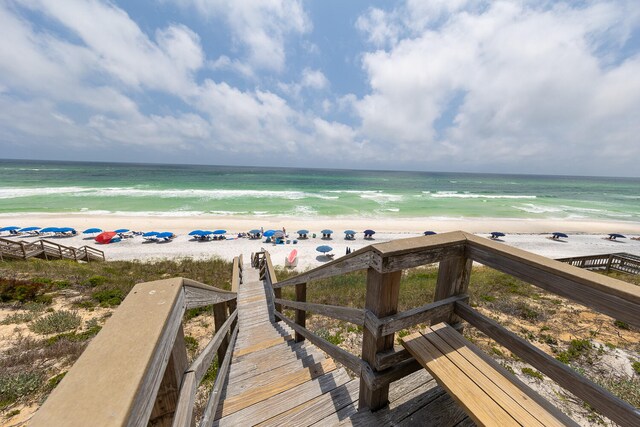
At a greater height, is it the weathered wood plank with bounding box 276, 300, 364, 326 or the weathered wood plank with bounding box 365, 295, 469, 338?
the weathered wood plank with bounding box 365, 295, 469, 338

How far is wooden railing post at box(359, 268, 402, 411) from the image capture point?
192 centimetres

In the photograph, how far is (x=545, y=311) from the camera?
6.25 meters

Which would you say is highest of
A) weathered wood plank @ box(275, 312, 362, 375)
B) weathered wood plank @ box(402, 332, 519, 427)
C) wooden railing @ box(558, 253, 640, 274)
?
weathered wood plank @ box(402, 332, 519, 427)

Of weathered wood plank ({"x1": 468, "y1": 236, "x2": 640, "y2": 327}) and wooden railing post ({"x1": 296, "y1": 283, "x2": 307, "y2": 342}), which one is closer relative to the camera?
weathered wood plank ({"x1": 468, "y1": 236, "x2": 640, "y2": 327})

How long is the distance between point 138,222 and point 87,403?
32296 millimetres

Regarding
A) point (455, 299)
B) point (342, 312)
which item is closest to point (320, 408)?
point (342, 312)

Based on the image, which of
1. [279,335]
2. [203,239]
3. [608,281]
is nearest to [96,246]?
[203,239]

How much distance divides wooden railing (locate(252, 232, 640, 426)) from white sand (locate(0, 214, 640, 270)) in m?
14.5

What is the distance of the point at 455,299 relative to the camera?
2.17 metres

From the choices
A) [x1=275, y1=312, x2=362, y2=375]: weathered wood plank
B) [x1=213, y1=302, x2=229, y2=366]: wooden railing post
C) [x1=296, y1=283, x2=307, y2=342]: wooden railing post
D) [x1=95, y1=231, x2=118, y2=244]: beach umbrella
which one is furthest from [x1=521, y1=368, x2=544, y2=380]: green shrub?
[x1=95, y1=231, x2=118, y2=244]: beach umbrella

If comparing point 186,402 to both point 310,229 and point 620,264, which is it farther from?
point 310,229

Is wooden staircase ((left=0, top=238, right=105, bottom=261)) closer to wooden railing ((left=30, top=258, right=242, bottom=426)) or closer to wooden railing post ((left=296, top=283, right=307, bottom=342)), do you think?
wooden railing post ((left=296, top=283, right=307, bottom=342))

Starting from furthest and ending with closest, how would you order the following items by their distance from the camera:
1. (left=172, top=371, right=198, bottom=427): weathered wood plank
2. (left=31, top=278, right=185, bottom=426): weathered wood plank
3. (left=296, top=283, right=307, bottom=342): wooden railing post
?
1. (left=296, top=283, right=307, bottom=342): wooden railing post
2. (left=172, top=371, right=198, bottom=427): weathered wood plank
3. (left=31, top=278, right=185, bottom=426): weathered wood plank

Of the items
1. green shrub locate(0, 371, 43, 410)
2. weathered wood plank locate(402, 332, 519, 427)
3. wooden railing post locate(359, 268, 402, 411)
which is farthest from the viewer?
green shrub locate(0, 371, 43, 410)
